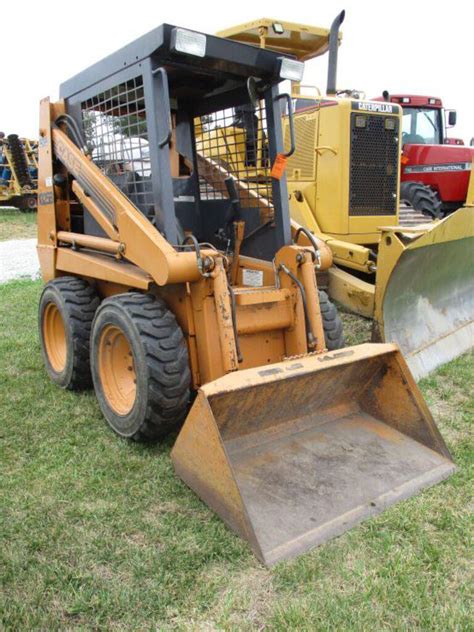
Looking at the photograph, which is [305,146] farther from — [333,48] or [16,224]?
[16,224]

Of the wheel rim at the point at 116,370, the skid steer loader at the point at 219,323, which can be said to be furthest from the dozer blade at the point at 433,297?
the wheel rim at the point at 116,370

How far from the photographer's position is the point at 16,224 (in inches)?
690

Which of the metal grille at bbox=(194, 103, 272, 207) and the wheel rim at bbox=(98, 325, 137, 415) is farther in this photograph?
the metal grille at bbox=(194, 103, 272, 207)

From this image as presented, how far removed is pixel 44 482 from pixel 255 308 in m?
1.56

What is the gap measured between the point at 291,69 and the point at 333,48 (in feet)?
7.82

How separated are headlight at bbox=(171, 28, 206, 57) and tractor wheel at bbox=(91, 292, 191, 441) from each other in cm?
140

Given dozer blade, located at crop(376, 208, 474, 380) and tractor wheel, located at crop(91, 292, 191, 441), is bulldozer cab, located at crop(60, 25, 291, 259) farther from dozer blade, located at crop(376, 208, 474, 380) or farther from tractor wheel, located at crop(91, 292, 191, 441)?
dozer blade, located at crop(376, 208, 474, 380)

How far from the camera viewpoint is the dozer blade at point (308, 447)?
2.59 m

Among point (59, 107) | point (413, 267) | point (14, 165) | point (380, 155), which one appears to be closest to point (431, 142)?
point (380, 155)

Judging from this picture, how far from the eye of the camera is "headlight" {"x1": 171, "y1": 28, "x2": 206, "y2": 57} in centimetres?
302

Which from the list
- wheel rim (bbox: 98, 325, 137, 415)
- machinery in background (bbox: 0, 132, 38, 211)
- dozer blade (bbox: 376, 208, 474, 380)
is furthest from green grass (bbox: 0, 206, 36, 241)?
dozer blade (bbox: 376, 208, 474, 380)

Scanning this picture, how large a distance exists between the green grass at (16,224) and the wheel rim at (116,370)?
1310cm

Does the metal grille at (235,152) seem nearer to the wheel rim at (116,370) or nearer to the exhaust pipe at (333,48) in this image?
the wheel rim at (116,370)

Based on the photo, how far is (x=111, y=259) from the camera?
3.89m
